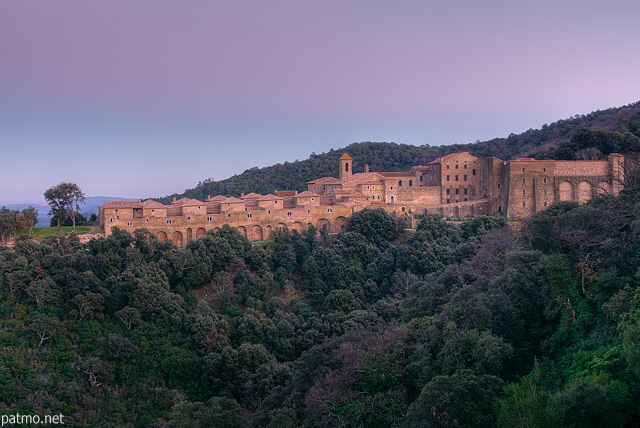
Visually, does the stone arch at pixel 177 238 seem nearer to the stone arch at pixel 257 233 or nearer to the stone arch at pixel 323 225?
the stone arch at pixel 257 233

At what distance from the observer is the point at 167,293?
28859 mm

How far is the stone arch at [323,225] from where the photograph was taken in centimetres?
3797

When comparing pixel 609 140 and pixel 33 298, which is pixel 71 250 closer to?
pixel 33 298

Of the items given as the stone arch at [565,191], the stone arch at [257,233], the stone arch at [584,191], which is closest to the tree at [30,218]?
the stone arch at [257,233]

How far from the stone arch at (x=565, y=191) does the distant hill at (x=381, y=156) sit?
65.9ft

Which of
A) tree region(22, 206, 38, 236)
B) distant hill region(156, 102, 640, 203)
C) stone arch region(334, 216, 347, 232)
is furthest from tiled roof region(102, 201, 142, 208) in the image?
distant hill region(156, 102, 640, 203)

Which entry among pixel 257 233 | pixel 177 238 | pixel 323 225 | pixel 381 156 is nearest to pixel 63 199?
pixel 177 238

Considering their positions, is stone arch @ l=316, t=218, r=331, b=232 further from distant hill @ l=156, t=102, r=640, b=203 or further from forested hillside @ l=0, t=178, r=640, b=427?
distant hill @ l=156, t=102, r=640, b=203

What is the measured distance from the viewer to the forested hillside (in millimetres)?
14875

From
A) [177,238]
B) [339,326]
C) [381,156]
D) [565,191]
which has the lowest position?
[339,326]

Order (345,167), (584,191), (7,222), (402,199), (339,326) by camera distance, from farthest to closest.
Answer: (345,167) < (402,199) < (584,191) < (7,222) < (339,326)

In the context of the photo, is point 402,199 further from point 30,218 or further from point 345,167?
point 30,218

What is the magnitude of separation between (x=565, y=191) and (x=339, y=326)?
1781 centimetres

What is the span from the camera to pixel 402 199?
127ft
